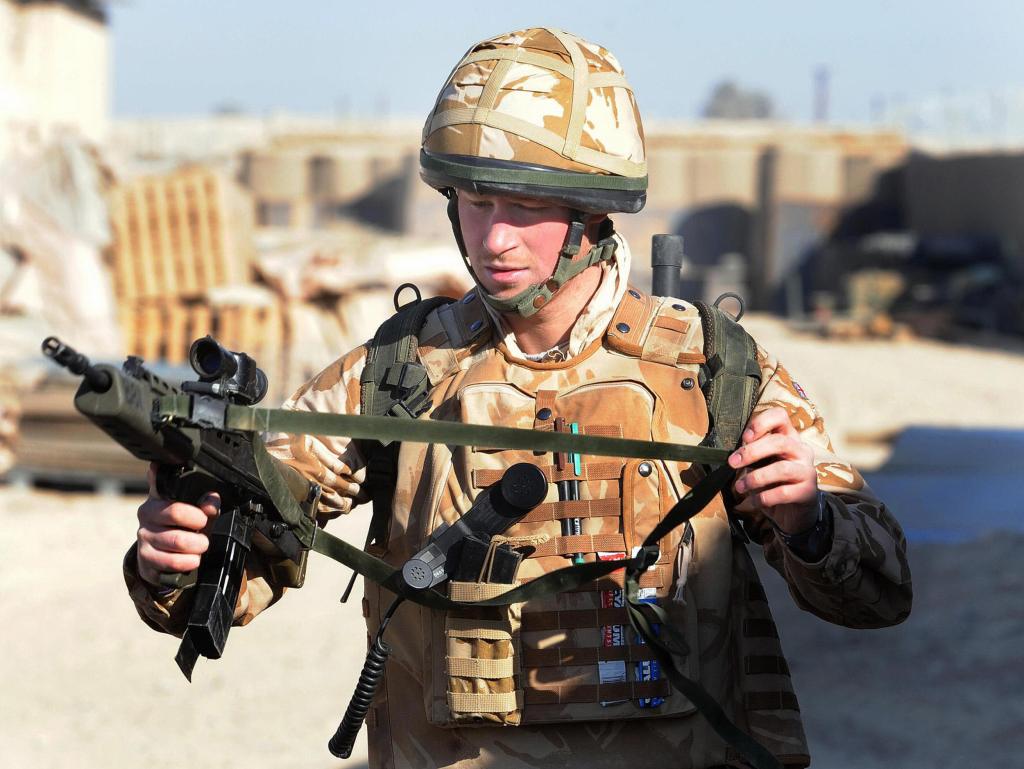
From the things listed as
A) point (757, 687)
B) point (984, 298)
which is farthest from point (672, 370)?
point (984, 298)

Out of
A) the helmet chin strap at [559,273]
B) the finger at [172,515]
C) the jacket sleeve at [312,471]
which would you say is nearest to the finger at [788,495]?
the helmet chin strap at [559,273]

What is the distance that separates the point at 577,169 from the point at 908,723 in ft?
13.5

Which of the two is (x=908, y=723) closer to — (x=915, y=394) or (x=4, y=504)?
(x=4, y=504)

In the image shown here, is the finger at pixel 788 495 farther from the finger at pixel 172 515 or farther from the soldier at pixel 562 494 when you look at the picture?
the finger at pixel 172 515

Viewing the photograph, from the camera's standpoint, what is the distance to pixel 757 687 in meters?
2.32

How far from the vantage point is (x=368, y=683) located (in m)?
2.34

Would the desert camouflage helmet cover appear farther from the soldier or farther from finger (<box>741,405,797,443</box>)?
finger (<box>741,405,797,443</box>)

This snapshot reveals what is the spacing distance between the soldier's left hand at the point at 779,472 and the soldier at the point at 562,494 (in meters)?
0.07

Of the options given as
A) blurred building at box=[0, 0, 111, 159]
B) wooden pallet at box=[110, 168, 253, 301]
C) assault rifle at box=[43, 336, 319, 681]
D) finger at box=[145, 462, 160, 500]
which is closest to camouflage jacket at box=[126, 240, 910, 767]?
assault rifle at box=[43, 336, 319, 681]

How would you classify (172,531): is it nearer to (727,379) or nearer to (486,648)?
(486,648)

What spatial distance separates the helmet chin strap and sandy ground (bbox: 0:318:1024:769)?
11.7 feet

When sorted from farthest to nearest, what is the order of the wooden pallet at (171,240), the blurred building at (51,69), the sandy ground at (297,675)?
the blurred building at (51,69), the wooden pallet at (171,240), the sandy ground at (297,675)

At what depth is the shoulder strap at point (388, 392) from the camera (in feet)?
7.88

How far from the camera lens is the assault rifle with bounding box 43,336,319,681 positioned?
176 centimetres
